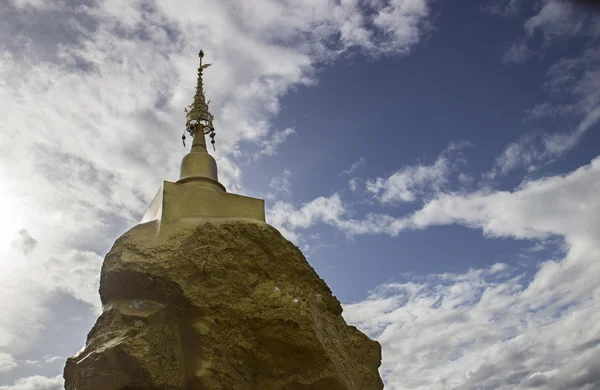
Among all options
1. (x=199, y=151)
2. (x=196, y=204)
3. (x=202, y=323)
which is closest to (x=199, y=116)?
(x=199, y=151)

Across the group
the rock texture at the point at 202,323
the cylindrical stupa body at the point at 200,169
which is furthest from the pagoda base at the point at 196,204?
the cylindrical stupa body at the point at 200,169

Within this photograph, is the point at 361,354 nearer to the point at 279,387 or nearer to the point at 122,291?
the point at 279,387

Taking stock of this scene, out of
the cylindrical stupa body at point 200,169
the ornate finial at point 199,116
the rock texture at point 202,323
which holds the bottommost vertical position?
the rock texture at point 202,323

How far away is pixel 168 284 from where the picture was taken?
9.62 meters

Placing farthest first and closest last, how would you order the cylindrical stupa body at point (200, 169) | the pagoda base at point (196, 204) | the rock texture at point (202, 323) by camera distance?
the cylindrical stupa body at point (200, 169) → the pagoda base at point (196, 204) → the rock texture at point (202, 323)

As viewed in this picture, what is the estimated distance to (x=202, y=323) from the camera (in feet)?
31.2

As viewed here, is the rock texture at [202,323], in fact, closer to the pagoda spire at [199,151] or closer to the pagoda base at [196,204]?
the pagoda base at [196,204]

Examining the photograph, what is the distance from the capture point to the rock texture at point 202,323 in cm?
913

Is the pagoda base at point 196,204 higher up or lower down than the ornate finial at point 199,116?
lower down

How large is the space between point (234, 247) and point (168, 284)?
1376 mm

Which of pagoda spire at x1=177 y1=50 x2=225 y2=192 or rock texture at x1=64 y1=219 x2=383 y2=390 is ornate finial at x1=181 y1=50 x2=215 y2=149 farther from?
rock texture at x1=64 y1=219 x2=383 y2=390

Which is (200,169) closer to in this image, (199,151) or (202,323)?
(199,151)

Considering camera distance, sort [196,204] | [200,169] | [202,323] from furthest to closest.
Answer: [200,169]
[196,204]
[202,323]

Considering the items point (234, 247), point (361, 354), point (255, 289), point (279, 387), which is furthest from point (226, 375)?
point (361, 354)
